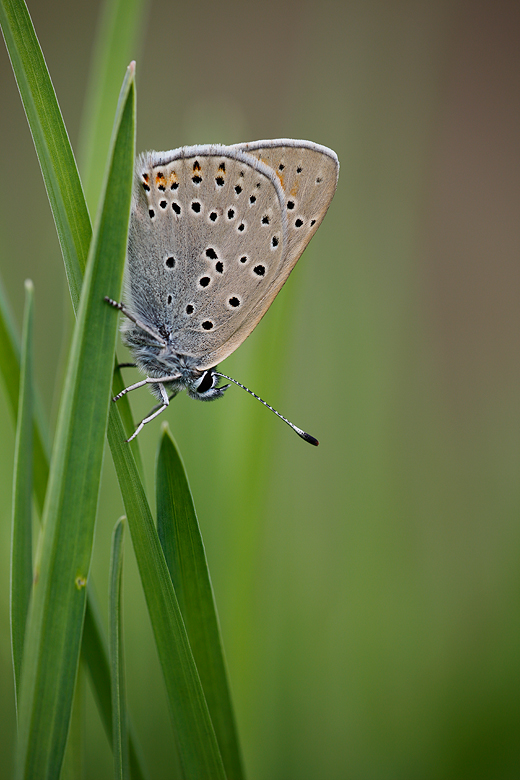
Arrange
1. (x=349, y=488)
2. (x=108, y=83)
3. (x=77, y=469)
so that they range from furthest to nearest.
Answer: (x=349, y=488)
(x=108, y=83)
(x=77, y=469)

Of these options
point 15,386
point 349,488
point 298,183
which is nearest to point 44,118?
point 15,386

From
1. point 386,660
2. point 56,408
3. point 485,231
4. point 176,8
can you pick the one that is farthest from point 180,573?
point 176,8

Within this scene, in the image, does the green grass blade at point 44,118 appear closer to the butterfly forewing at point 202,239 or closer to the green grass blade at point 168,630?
the green grass blade at point 168,630

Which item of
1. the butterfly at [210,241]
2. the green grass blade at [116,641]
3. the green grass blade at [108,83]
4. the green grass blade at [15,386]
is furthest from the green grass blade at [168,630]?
the green grass blade at [108,83]

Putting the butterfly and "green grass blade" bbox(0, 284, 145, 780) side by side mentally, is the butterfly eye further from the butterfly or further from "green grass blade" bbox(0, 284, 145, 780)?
"green grass blade" bbox(0, 284, 145, 780)

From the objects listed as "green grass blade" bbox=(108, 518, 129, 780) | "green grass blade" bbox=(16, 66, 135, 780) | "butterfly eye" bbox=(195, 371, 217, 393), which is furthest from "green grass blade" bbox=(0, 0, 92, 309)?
"butterfly eye" bbox=(195, 371, 217, 393)

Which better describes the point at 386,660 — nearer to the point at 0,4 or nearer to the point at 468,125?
the point at 0,4

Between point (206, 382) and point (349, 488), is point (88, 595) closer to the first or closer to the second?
point (206, 382)
